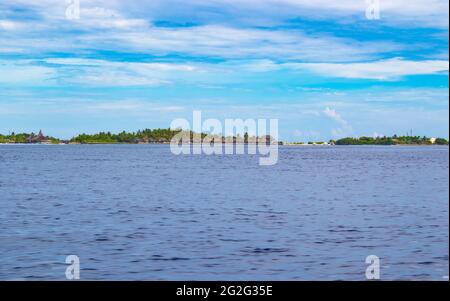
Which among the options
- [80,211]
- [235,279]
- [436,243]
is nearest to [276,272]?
[235,279]

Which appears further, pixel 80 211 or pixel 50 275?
pixel 80 211

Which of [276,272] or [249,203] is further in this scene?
[249,203]

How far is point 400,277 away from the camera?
24953 mm
